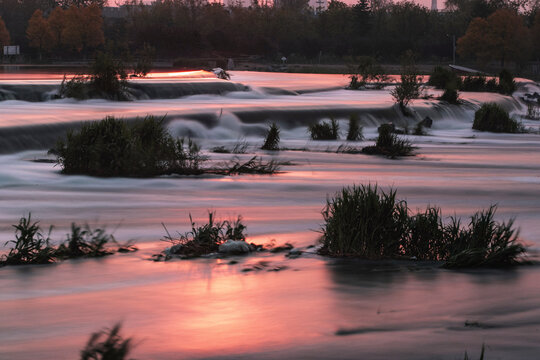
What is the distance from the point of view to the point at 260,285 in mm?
6836

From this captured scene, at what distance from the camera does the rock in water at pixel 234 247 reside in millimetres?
7934

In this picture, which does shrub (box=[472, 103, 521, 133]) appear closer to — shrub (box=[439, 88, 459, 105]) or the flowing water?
shrub (box=[439, 88, 459, 105])

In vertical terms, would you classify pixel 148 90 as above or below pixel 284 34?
below

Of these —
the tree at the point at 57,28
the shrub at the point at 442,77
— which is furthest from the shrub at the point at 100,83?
the tree at the point at 57,28

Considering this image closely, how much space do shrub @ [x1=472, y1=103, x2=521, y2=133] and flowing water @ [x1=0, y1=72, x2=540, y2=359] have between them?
1012 centimetres

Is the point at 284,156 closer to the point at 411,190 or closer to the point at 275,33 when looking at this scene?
the point at 411,190

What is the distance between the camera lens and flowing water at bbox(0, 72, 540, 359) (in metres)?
5.30

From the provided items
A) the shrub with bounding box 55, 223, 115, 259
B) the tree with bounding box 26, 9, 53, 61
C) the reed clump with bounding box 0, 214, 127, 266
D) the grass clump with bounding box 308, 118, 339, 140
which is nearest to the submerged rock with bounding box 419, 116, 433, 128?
the grass clump with bounding box 308, 118, 339, 140

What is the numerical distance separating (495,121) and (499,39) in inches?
2186

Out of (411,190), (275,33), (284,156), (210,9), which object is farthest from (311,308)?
(210,9)

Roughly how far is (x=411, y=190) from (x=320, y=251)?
4.99m

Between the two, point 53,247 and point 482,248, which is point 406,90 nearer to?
point 482,248

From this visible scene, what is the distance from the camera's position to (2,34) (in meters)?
84.9

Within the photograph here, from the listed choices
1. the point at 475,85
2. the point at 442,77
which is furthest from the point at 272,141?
the point at 475,85
